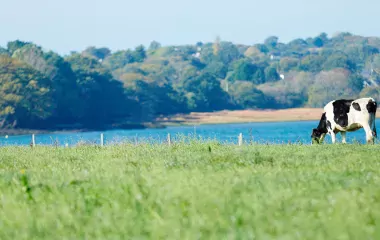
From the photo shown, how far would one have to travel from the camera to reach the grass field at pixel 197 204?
31.1 ft

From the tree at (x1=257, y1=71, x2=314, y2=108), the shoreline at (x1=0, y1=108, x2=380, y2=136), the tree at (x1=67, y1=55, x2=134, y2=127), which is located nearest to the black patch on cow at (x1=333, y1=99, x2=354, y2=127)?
the tree at (x1=67, y1=55, x2=134, y2=127)

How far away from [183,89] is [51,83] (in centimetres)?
4531

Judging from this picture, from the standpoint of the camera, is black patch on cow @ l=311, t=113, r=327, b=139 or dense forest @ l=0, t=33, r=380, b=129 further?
dense forest @ l=0, t=33, r=380, b=129

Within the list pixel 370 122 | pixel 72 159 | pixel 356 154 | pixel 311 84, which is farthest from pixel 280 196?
pixel 311 84

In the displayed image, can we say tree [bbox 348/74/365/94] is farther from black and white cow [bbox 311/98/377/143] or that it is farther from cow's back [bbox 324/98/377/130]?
cow's back [bbox 324/98/377/130]

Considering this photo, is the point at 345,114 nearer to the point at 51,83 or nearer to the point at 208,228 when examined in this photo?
the point at 208,228

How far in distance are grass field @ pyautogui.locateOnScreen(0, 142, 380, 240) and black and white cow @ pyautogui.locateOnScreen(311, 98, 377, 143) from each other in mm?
15910

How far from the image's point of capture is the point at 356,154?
20500 millimetres

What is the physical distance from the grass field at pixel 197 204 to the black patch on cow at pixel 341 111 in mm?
16210

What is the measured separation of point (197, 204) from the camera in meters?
11.0

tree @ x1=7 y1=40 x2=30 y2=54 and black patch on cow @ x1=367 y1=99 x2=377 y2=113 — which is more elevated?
tree @ x1=7 y1=40 x2=30 y2=54

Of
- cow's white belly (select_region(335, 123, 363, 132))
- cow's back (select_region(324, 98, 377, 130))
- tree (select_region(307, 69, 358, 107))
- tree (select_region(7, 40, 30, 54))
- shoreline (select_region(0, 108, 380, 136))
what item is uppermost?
tree (select_region(7, 40, 30, 54))

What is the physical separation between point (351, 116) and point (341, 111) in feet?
1.34

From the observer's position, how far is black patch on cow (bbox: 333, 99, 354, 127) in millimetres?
31859
